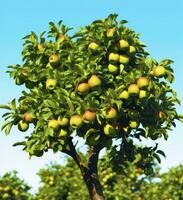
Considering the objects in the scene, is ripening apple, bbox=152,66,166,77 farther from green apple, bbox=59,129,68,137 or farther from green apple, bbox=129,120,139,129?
green apple, bbox=59,129,68,137

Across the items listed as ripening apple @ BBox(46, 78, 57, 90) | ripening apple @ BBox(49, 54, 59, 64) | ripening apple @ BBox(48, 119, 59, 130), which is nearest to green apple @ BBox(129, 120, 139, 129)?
ripening apple @ BBox(48, 119, 59, 130)

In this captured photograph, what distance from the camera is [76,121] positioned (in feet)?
42.4

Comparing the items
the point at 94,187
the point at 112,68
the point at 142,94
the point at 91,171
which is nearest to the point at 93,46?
the point at 112,68

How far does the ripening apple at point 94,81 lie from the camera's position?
13406mm

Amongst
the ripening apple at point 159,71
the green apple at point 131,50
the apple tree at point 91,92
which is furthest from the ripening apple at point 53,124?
the ripening apple at point 159,71

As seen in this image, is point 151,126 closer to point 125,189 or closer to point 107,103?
point 107,103

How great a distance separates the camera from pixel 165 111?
1486 centimetres

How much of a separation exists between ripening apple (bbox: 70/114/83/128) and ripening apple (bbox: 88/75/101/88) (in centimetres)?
95

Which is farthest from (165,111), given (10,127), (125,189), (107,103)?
(125,189)

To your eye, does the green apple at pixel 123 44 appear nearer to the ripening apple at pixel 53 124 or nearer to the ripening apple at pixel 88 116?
the ripening apple at pixel 88 116

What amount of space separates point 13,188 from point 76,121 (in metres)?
20.6

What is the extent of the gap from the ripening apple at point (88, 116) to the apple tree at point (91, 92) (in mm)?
30

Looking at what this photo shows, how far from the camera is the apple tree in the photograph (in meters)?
13.3

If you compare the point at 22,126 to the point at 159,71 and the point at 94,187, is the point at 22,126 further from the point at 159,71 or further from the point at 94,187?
the point at 159,71
